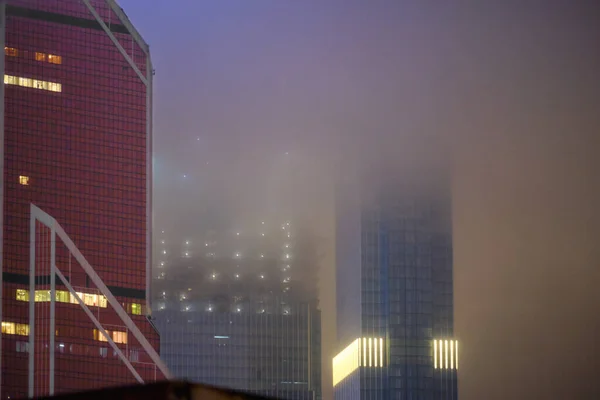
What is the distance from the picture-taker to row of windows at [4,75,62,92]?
347ft

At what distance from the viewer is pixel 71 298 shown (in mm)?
103500

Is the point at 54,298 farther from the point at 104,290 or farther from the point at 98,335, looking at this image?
the point at 104,290

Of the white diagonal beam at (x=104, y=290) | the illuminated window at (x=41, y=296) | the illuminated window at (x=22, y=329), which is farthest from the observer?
the white diagonal beam at (x=104, y=290)

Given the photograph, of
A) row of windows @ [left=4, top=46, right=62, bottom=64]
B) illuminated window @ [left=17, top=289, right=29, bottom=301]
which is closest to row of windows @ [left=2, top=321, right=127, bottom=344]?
illuminated window @ [left=17, top=289, right=29, bottom=301]

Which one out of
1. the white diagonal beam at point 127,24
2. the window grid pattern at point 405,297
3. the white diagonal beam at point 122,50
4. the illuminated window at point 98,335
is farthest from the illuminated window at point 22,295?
the window grid pattern at point 405,297

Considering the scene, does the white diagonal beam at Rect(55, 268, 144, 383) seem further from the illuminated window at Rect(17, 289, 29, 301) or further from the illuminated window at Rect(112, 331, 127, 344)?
the illuminated window at Rect(17, 289, 29, 301)

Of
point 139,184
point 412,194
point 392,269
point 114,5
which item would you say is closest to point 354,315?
point 392,269

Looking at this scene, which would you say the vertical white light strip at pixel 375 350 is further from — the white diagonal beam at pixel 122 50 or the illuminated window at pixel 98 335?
the white diagonal beam at pixel 122 50

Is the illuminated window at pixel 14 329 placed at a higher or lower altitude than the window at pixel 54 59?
lower

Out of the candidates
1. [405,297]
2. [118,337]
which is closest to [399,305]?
[405,297]

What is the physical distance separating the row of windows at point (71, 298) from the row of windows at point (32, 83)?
2025 centimetres

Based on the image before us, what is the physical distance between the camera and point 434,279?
159125 millimetres

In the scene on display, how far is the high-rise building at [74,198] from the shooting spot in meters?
101

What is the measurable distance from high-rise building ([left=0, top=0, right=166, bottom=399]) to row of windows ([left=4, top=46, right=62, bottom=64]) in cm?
12
